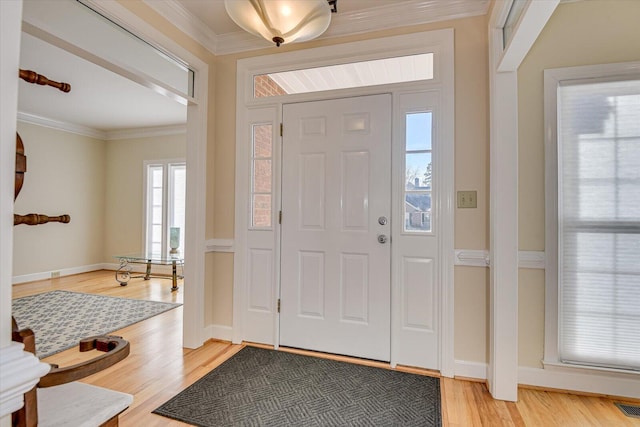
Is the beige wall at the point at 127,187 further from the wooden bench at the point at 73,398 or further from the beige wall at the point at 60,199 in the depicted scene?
the wooden bench at the point at 73,398

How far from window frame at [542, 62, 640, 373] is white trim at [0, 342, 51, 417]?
2.49 metres

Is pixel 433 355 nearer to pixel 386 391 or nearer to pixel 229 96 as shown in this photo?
pixel 386 391

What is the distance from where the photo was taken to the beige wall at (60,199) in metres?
4.88

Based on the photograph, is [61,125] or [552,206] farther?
[61,125]

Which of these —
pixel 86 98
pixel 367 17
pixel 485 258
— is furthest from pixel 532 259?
pixel 86 98

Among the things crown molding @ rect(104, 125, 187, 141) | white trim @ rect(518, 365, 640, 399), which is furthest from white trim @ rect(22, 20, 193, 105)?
crown molding @ rect(104, 125, 187, 141)

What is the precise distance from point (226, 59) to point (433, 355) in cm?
291

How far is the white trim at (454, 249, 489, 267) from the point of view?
7.07 ft

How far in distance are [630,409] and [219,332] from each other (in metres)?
2.84

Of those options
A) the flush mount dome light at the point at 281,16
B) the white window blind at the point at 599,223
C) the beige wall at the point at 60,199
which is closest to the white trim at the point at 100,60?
the flush mount dome light at the point at 281,16

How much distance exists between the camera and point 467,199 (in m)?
2.20

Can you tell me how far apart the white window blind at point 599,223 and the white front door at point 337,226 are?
1127 mm

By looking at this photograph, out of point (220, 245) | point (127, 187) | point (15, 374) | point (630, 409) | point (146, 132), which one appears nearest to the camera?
point (15, 374)

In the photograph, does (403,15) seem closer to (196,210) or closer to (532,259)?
(532,259)
